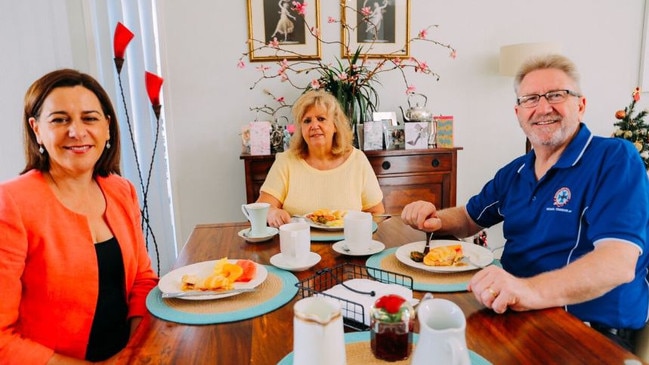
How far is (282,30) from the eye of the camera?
2.92 m

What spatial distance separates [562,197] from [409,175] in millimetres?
1568

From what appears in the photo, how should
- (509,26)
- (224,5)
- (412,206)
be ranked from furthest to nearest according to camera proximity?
(509,26) → (224,5) → (412,206)

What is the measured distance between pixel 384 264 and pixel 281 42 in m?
2.17

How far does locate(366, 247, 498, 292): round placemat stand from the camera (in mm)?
993

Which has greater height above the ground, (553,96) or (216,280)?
(553,96)

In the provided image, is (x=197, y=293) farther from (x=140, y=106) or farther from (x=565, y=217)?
(x=140, y=106)

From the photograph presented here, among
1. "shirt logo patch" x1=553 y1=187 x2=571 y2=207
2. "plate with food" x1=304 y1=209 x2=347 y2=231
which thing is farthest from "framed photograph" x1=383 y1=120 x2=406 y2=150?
"shirt logo patch" x1=553 y1=187 x2=571 y2=207

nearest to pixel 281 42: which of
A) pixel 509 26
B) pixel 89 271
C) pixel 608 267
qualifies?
pixel 509 26

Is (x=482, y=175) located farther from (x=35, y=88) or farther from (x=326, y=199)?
(x=35, y=88)

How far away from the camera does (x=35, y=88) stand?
3.75 feet

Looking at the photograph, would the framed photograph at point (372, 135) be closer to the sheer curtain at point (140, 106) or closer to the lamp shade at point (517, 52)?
the lamp shade at point (517, 52)

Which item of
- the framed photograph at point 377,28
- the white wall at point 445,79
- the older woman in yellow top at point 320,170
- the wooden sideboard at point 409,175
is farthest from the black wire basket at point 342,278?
the framed photograph at point 377,28

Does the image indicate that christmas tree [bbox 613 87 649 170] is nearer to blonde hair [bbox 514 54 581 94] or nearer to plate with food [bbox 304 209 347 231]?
blonde hair [bbox 514 54 581 94]

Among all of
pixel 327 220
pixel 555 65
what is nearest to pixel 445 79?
pixel 555 65
